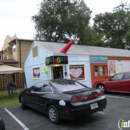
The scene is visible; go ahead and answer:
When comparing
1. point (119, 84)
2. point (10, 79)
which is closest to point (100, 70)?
point (119, 84)

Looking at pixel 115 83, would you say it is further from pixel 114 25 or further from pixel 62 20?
pixel 114 25

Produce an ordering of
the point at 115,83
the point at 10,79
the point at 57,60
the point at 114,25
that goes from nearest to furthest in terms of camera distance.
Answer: the point at 115,83 → the point at 57,60 → the point at 10,79 → the point at 114,25

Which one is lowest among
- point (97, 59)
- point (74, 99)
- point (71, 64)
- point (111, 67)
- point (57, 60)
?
point (74, 99)

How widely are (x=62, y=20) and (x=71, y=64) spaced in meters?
15.9

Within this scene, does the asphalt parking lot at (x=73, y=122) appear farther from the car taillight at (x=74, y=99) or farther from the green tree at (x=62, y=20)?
the green tree at (x=62, y=20)

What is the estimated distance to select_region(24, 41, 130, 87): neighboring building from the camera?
11.4 m

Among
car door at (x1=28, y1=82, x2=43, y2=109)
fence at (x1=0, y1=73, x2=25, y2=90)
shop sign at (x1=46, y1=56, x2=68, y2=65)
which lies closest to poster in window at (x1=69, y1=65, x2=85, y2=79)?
shop sign at (x1=46, y1=56, x2=68, y2=65)

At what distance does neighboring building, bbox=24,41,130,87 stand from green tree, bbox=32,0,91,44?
1166 centimetres

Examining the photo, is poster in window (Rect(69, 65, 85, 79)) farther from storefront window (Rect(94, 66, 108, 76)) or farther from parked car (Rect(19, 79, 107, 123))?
parked car (Rect(19, 79, 107, 123))

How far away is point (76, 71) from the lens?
11.9 m

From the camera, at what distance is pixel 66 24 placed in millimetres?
24594

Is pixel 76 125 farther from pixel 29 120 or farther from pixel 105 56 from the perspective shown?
pixel 105 56

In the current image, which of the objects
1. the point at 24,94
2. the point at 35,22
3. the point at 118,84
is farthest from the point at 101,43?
the point at 24,94

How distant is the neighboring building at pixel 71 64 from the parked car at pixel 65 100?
17.0 feet
